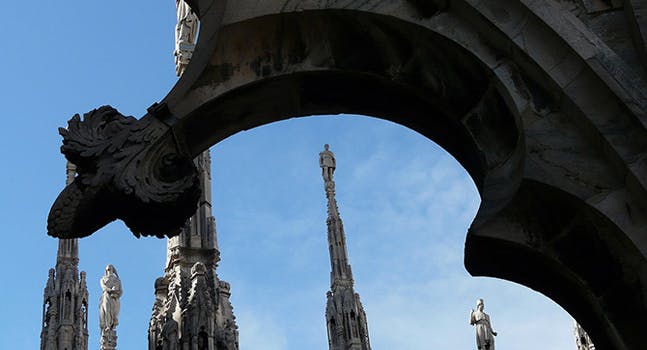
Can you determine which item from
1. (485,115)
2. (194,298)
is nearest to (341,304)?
(194,298)

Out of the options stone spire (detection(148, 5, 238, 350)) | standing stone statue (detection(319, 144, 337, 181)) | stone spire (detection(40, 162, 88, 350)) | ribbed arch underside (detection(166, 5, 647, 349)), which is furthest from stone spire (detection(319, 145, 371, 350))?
ribbed arch underside (detection(166, 5, 647, 349))

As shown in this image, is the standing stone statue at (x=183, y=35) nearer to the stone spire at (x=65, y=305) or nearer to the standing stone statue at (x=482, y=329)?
the stone spire at (x=65, y=305)

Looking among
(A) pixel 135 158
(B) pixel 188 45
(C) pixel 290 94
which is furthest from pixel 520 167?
(B) pixel 188 45

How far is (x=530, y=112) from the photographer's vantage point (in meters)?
3.66

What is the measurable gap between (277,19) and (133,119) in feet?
2.32

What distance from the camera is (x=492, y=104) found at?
12.9 ft

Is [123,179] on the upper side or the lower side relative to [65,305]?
lower

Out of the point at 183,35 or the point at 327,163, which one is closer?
the point at 183,35

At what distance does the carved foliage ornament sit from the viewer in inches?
154

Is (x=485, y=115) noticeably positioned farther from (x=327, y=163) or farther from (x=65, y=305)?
(x=327, y=163)

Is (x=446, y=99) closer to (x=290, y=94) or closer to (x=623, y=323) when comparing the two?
(x=290, y=94)

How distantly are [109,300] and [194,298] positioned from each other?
774cm

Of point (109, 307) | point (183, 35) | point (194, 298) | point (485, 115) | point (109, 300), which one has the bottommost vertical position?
point (485, 115)

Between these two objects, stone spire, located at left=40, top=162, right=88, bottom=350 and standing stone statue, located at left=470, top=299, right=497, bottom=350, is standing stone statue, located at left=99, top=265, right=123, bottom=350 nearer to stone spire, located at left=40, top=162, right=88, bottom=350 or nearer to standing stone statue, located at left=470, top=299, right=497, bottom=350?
stone spire, located at left=40, top=162, right=88, bottom=350
